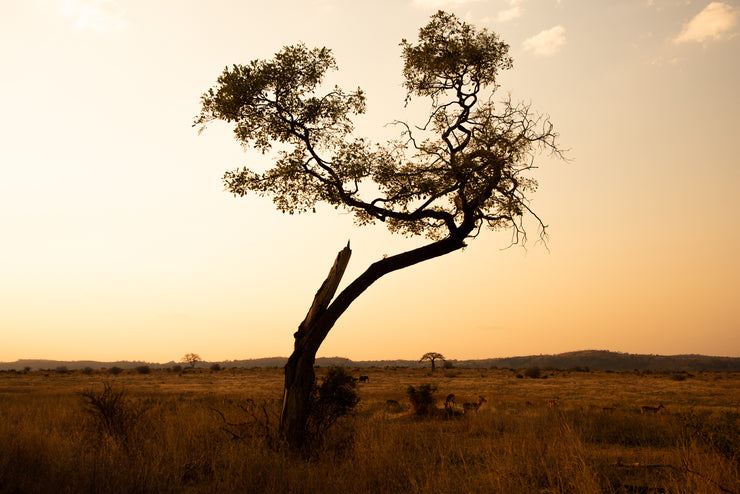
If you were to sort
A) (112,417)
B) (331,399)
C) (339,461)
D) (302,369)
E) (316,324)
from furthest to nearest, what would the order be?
(331,399) < (112,417) < (316,324) < (302,369) < (339,461)

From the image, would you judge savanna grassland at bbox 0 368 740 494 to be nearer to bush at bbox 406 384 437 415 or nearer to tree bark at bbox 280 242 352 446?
tree bark at bbox 280 242 352 446

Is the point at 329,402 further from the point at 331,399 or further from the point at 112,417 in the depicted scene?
the point at 112,417

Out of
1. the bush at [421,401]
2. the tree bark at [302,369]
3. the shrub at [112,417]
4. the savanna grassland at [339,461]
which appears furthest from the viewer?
the bush at [421,401]

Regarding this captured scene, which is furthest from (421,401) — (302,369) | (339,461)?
(339,461)

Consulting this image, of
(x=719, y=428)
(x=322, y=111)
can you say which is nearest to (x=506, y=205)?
(x=322, y=111)

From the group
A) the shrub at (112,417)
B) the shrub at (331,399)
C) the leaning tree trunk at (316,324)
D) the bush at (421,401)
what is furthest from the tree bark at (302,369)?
the bush at (421,401)

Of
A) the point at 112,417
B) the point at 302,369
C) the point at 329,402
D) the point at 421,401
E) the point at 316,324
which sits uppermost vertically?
the point at 316,324

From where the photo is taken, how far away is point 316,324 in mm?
9742

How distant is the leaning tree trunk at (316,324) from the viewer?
9.32 m

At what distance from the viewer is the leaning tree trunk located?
9.32 m

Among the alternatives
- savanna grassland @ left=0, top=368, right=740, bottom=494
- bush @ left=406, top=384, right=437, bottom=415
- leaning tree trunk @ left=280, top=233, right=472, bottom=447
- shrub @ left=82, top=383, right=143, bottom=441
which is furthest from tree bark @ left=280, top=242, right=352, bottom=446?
bush @ left=406, top=384, right=437, bottom=415

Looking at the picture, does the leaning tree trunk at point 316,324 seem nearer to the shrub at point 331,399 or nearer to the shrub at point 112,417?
the shrub at point 331,399

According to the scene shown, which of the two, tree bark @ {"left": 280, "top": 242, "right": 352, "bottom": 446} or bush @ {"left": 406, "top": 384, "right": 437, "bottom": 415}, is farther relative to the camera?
bush @ {"left": 406, "top": 384, "right": 437, "bottom": 415}

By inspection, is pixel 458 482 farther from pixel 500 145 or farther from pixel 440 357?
pixel 440 357
